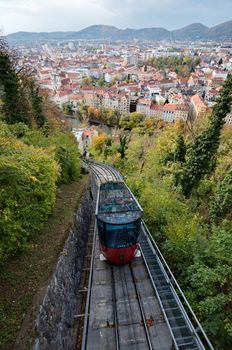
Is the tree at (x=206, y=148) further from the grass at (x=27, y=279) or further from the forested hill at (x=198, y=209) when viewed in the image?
the grass at (x=27, y=279)

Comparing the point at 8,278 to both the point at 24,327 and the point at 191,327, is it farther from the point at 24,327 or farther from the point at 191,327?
the point at 191,327

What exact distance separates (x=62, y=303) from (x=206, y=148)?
17.6 meters

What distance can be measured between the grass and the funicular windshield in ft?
6.47

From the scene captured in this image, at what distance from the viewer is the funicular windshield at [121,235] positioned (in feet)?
34.9

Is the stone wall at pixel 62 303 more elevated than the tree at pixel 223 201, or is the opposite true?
the stone wall at pixel 62 303

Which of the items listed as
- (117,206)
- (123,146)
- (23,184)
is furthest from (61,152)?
(123,146)

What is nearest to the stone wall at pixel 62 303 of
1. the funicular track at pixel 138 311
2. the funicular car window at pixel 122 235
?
the funicular track at pixel 138 311

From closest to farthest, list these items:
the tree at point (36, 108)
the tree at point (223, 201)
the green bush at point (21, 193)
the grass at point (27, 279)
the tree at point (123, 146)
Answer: the grass at point (27, 279) → the green bush at point (21, 193) → the tree at point (223, 201) → the tree at point (36, 108) → the tree at point (123, 146)

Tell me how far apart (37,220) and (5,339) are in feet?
15.4

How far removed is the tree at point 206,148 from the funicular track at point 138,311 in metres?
12.2

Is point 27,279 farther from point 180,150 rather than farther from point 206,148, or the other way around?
point 180,150

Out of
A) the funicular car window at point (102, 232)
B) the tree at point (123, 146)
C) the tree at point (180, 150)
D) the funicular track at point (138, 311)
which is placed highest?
the funicular car window at point (102, 232)

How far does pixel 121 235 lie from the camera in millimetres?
10758

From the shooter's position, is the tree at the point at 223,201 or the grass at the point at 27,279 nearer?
the grass at the point at 27,279
